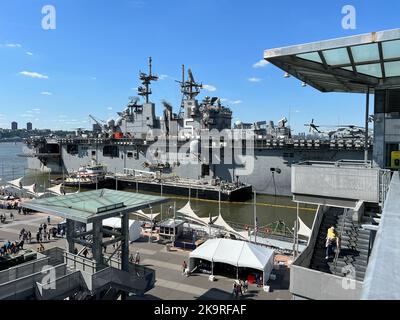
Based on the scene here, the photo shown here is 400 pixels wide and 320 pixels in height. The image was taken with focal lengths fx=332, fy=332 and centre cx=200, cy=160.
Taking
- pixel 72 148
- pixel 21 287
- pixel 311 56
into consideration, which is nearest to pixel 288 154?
pixel 311 56

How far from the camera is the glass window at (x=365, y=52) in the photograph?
9867mm

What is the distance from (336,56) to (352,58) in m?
0.50

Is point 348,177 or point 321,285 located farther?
point 348,177

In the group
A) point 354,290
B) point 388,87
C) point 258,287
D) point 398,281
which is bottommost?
point 258,287

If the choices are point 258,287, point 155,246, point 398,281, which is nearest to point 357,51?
point 398,281

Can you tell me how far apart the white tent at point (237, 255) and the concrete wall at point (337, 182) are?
5264 mm

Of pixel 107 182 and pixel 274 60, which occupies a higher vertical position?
pixel 274 60

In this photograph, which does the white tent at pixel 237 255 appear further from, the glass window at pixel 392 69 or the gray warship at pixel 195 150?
the gray warship at pixel 195 150

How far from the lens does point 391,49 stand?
981 centimetres

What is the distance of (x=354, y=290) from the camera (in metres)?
8.57

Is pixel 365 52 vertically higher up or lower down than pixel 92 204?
higher up

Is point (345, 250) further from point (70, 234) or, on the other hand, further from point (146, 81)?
point (146, 81)

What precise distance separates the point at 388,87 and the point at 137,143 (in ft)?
153

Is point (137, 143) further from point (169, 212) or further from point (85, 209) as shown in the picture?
point (85, 209)
